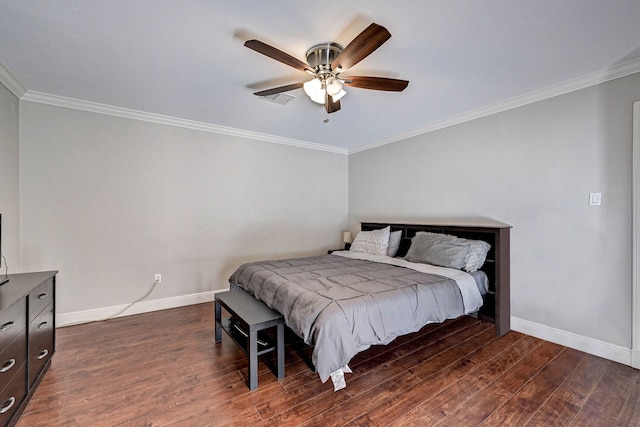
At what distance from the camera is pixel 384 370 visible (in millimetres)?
2199

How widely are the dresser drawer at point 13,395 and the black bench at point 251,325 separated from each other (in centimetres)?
122

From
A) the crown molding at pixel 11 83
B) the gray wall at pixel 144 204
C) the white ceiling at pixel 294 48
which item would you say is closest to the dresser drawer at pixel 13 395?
the gray wall at pixel 144 204

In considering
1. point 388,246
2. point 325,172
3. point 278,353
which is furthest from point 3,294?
point 325,172

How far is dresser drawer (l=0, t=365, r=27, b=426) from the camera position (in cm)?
144

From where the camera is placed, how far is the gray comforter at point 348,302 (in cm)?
181

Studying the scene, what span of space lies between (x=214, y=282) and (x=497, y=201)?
375 cm

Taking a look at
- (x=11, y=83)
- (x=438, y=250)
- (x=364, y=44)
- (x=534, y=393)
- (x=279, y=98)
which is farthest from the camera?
(x=438, y=250)

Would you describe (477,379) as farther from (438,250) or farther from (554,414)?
(438,250)

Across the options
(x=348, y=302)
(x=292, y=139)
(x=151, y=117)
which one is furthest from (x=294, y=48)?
(x=292, y=139)

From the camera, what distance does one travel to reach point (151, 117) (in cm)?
345

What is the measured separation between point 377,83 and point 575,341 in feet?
9.63

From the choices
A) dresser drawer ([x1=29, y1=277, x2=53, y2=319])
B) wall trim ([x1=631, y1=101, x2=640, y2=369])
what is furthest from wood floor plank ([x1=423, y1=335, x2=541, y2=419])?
dresser drawer ([x1=29, y1=277, x2=53, y2=319])

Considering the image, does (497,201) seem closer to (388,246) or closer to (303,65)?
(388,246)

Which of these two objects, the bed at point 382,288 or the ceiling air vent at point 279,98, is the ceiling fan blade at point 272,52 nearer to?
the ceiling air vent at point 279,98
